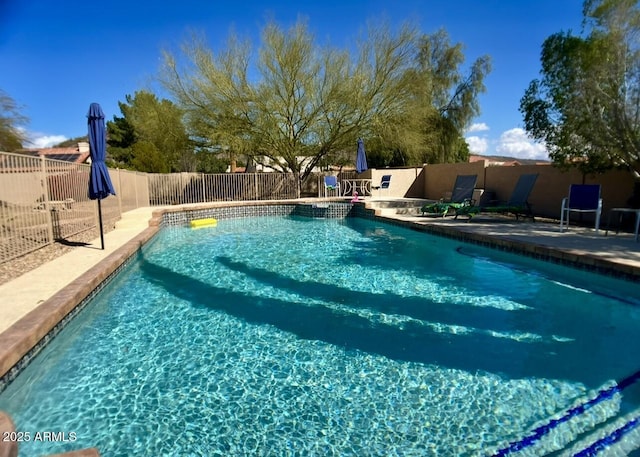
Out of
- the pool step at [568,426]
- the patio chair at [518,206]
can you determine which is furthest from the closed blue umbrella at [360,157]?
the pool step at [568,426]

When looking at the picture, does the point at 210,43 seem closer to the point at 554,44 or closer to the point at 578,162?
the point at 554,44

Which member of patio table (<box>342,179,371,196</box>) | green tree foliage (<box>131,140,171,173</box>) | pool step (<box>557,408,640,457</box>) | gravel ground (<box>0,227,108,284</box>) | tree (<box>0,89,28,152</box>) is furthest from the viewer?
green tree foliage (<box>131,140,171,173</box>)

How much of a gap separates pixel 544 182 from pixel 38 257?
37.7ft

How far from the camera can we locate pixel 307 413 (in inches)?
98.9

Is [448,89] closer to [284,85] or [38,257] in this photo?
[284,85]

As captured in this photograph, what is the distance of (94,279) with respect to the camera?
4.36 meters

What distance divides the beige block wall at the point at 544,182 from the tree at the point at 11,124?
65.0ft

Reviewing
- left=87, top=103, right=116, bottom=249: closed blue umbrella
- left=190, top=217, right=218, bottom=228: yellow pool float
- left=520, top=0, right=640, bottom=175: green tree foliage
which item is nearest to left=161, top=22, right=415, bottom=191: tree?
left=190, top=217, right=218, bottom=228: yellow pool float

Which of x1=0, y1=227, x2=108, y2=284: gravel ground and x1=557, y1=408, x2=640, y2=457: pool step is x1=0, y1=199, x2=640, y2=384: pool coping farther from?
x1=557, y1=408, x2=640, y2=457: pool step

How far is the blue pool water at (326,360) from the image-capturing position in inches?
91.2

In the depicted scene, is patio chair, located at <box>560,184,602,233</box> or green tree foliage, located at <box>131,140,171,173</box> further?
green tree foliage, located at <box>131,140,171,173</box>

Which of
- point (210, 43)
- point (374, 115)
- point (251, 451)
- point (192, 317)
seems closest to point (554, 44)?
point (374, 115)

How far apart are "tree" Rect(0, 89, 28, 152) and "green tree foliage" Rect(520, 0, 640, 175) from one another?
21.4 metres

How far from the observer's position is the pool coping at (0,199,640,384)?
269 centimetres
